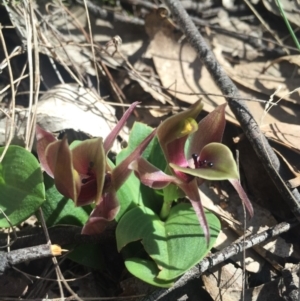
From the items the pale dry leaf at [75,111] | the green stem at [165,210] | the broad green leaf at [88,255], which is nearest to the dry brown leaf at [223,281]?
the green stem at [165,210]

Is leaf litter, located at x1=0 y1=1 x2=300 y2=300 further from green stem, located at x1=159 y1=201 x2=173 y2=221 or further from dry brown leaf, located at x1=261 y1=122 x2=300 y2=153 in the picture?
green stem, located at x1=159 y1=201 x2=173 y2=221

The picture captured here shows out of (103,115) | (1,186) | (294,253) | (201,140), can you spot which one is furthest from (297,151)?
(1,186)

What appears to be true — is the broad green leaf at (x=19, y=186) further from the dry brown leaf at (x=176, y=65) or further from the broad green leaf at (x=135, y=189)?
the dry brown leaf at (x=176, y=65)

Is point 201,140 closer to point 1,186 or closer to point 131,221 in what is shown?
point 131,221

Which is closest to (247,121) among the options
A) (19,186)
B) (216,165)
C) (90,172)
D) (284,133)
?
(284,133)

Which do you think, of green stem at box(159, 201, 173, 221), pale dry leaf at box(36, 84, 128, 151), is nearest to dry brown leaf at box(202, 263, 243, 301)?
green stem at box(159, 201, 173, 221)

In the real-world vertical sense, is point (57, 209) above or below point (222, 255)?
above

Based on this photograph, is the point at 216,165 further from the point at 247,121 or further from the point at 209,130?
the point at 247,121
